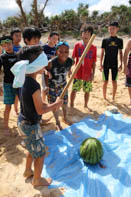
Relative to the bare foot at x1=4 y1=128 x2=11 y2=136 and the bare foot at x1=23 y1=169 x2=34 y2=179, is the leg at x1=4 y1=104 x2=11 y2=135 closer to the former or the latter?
the bare foot at x1=4 y1=128 x2=11 y2=136

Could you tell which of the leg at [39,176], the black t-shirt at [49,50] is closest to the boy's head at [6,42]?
the black t-shirt at [49,50]

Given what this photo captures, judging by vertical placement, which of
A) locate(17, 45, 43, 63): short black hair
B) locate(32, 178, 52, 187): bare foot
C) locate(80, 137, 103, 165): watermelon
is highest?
locate(17, 45, 43, 63): short black hair

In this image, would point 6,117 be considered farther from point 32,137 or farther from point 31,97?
point 31,97

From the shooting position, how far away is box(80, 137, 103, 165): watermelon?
2760 millimetres

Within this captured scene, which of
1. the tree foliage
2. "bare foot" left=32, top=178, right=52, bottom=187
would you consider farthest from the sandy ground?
the tree foliage

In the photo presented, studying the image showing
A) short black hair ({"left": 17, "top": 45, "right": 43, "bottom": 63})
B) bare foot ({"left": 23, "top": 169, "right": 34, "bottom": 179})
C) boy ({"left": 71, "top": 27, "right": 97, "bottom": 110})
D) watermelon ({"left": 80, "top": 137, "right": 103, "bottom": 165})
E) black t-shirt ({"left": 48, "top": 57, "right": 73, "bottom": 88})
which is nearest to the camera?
short black hair ({"left": 17, "top": 45, "right": 43, "bottom": 63})

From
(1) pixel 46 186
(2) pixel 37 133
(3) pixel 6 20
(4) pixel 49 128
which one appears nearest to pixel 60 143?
(4) pixel 49 128

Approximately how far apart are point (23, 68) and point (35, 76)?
23 cm

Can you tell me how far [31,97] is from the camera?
6.30ft

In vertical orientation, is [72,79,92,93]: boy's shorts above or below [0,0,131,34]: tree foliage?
below

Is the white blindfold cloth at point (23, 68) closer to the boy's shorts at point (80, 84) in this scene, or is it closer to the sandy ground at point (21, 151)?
the sandy ground at point (21, 151)

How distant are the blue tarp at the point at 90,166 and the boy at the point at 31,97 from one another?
0.59 metres

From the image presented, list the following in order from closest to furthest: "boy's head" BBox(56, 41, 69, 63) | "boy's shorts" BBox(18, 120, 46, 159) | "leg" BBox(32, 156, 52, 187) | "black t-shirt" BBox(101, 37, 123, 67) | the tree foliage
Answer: "boy's shorts" BBox(18, 120, 46, 159) → "leg" BBox(32, 156, 52, 187) → "boy's head" BBox(56, 41, 69, 63) → "black t-shirt" BBox(101, 37, 123, 67) → the tree foliage

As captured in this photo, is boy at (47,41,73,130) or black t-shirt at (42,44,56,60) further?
black t-shirt at (42,44,56,60)
